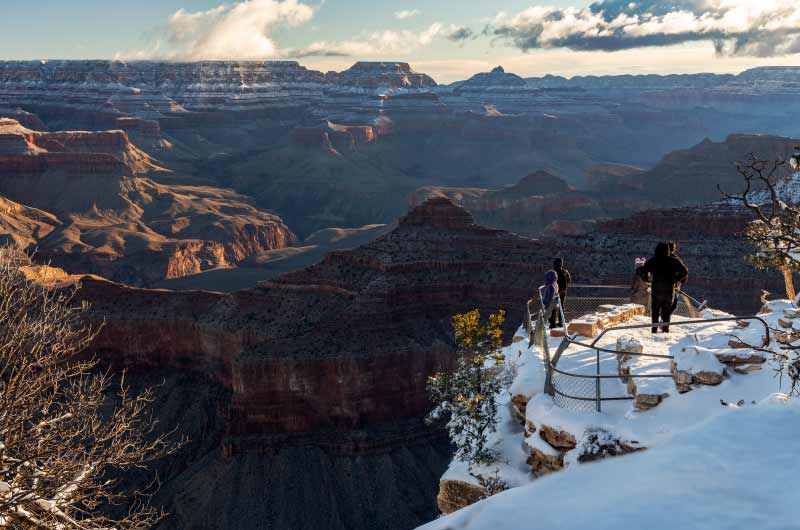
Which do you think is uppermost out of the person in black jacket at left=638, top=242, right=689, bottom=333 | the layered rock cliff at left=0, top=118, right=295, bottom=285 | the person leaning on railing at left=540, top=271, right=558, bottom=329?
the person in black jacket at left=638, top=242, right=689, bottom=333

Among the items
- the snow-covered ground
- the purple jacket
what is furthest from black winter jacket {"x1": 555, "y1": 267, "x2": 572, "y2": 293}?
the snow-covered ground

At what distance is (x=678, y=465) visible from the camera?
11.5 m

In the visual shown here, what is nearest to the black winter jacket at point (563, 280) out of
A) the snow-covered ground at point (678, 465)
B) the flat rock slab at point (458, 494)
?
the snow-covered ground at point (678, 465)

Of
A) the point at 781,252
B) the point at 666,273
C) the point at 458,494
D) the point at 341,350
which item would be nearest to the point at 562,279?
the point at 666,273

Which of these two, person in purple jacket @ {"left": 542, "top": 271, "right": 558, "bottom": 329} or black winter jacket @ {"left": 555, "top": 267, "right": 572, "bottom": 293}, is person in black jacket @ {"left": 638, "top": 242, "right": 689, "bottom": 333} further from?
black winter jacket @ {"left": 555, "top": 267, "right": 572, "bottom": 293}

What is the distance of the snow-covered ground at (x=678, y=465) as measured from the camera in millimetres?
10383

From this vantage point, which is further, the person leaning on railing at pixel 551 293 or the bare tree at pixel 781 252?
the person leaning on railing at pixel 551 293

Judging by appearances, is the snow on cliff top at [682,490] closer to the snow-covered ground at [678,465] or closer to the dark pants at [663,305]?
the snow-covered ground at [678,465]

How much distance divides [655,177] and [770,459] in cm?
14658

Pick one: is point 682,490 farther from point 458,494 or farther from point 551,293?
point 551,293

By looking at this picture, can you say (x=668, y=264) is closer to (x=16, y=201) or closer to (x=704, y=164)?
(x=704, y=164)

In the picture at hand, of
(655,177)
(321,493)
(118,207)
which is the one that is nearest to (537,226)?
(655,177)

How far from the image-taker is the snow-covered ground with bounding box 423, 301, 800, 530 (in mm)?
10383

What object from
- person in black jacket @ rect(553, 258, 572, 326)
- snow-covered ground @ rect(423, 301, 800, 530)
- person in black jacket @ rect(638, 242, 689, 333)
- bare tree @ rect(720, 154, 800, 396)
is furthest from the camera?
person in black jacket @ rect(553, 258, 572, 326)
